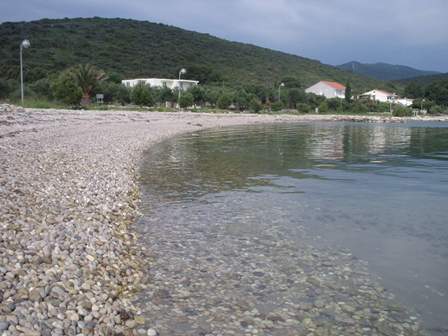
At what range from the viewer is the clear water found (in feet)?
25.3

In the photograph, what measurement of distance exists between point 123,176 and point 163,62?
116 m

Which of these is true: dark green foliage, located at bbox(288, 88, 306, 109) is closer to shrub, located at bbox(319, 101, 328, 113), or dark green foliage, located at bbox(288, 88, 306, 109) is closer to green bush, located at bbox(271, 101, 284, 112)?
shrub, located at bbox(319, 101, 328, 113)

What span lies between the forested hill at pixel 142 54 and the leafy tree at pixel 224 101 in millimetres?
31589

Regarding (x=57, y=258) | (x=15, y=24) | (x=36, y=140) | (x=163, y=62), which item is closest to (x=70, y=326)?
(x=57, y=258)

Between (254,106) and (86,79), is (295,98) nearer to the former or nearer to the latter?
(254,106)

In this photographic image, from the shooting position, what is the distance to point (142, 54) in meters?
128

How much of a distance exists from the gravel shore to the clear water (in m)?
0.81

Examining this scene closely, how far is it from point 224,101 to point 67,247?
2996 inches

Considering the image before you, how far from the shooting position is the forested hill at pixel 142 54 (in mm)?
102781

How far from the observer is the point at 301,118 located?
268 ft

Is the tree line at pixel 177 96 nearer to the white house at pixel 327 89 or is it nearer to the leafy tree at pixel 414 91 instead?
the white house at pixel 327 89

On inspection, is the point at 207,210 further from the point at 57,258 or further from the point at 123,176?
the point at 57,258

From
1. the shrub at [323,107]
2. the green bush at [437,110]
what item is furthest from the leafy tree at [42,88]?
the green bush at [437,110]

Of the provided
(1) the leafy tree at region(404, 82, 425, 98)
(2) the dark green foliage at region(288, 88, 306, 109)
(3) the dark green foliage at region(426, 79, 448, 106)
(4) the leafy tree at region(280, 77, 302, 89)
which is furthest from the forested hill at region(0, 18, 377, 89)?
(3) the dark green foliage at region(426, 79, 448, 106)
